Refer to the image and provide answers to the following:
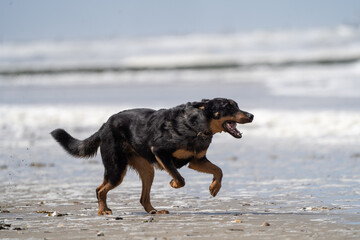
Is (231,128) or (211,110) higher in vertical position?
(211,110)

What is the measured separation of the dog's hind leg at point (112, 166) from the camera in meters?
7.29

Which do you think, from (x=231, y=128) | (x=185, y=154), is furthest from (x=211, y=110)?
(x=185, y=154)

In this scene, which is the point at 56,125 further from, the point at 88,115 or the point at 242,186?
the point at 242,186

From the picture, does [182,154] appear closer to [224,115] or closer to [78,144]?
[224,115]

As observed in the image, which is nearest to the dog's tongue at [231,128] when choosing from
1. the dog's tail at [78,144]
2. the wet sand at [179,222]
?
the wet sand at [179,222]

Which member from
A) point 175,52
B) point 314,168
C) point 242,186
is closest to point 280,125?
point 314,168

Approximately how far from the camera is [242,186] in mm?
8578

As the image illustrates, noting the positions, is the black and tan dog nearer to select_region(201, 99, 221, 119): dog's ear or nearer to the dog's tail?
select_region(201, 99, 221, 119): dog's ear

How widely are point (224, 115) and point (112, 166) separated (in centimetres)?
134

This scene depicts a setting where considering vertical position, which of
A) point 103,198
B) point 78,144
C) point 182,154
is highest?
point 78,144

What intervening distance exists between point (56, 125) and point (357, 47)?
103ft

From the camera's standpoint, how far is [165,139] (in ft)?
23.0

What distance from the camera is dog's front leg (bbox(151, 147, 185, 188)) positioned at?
273 inches

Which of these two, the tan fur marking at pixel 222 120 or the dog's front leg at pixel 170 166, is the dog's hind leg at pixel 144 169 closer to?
the dog's front leg at pixel 170 166
